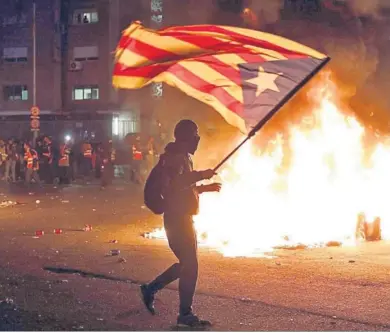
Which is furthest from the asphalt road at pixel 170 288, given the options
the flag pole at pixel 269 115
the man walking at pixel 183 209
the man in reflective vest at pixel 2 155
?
the man in reflective vest at pixel 2 155

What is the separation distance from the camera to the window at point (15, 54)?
38.5 metres

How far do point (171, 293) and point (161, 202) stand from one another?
155 centimetres

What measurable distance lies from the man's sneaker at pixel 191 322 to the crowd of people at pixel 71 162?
1659 cm

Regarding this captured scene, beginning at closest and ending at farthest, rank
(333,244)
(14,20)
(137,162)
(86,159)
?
1. (333,244)
2. (137,162)
3. (86,159)
4. (14,20)

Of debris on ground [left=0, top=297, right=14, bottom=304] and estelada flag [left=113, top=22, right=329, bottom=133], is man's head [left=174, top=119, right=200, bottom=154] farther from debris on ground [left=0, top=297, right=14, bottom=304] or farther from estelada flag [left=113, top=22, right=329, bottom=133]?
debris on ground [left=0, top=297, right=14, bottom=304]

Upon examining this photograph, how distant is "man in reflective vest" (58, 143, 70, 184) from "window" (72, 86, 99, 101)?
13.4 m

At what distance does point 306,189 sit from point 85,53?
Answer: 90.5 ft

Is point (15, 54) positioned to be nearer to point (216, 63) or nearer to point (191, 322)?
point (216, 63)

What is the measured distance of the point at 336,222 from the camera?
36.4 ft

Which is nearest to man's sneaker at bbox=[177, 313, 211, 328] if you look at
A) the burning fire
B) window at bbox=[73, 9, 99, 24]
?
A: the burning fire

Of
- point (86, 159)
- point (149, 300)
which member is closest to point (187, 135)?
point (149, 300)

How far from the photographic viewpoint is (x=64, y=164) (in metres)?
23.3

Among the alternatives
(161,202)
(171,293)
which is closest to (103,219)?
(171,293)

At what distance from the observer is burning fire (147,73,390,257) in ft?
34.8
